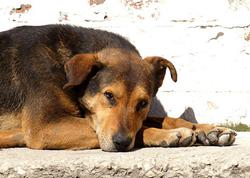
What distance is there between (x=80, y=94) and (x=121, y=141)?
2.50 feet

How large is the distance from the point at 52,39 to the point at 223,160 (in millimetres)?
2074

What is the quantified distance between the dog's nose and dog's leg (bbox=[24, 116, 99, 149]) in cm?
31

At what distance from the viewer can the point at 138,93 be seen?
490 centimetres

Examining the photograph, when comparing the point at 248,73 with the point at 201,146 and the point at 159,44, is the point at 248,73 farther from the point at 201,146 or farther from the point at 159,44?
the point at 201,146

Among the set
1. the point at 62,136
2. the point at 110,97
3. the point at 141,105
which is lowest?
the point at 62,136

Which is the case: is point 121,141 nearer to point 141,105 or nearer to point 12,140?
point 141,105

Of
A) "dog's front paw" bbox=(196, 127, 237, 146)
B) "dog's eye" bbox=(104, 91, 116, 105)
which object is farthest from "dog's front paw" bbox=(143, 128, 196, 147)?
"dog's eye" bbox=(104, 91, 116, 105)

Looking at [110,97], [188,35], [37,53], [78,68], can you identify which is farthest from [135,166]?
[188,35]

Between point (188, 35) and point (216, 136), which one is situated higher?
point (188, 35)

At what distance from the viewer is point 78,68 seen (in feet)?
16.1

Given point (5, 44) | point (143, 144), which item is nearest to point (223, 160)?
point (143, 144)

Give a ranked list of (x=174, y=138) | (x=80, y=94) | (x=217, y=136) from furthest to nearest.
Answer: (x=80, y=94) → (x=217, y=136) → (x=174, y=138)

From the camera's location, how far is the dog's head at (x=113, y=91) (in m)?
4.65

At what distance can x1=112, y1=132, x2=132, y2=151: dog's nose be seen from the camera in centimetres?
456
